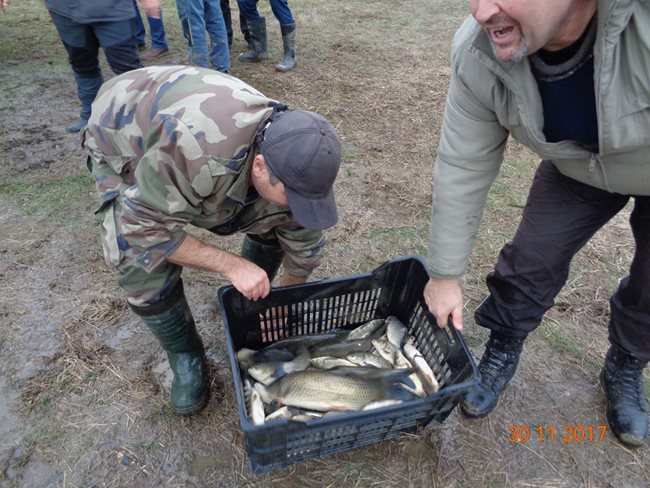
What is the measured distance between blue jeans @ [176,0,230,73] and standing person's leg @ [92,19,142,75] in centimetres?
106

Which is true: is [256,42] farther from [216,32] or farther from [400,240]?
[400,240]

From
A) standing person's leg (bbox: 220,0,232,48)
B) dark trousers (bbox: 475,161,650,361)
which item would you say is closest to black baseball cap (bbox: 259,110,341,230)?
dark trousers (bbox: 475,161,650,361)

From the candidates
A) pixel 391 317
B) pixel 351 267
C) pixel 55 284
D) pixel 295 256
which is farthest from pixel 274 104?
pixel 55 284

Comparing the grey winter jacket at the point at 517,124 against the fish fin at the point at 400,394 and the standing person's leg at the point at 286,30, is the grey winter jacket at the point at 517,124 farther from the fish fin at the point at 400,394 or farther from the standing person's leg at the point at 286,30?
the standing person's leg at the point at 286,30

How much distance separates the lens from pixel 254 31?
19.0 ft

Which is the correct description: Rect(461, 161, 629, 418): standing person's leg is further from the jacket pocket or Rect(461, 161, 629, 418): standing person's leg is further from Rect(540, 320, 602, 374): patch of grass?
the jacket pocket

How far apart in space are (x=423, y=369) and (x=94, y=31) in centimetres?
358

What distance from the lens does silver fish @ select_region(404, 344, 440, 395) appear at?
205cm

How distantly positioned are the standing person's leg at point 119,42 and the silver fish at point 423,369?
3.23 m

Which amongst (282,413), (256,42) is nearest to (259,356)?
(282,413)

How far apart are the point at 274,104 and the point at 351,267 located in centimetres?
146

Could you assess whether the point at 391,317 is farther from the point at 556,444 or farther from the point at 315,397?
the point at 556,444

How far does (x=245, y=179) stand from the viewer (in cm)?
177
